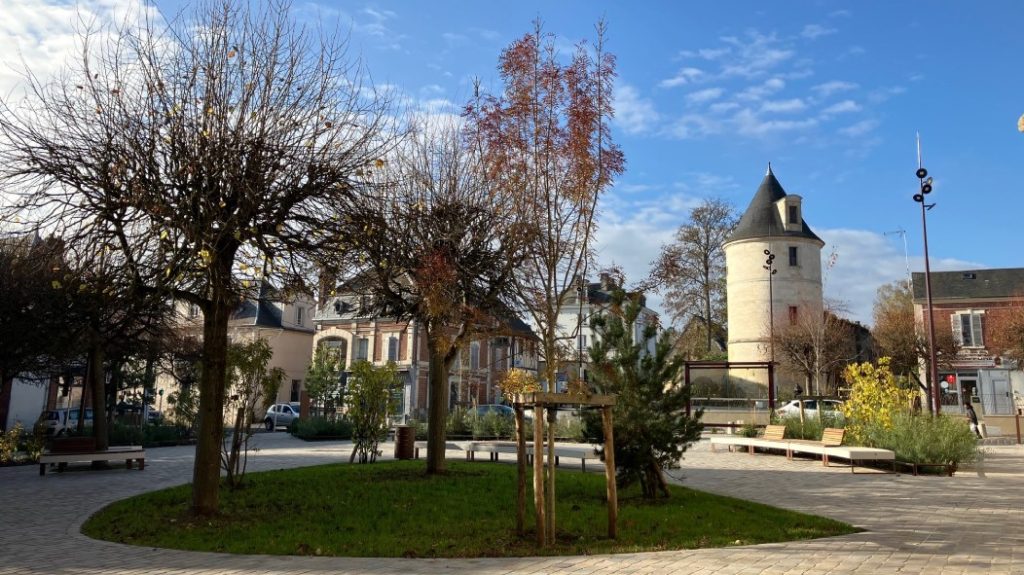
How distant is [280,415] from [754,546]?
37.4 m

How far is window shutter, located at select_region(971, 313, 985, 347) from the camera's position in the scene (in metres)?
46.9

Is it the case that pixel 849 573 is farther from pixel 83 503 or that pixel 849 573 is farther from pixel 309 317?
pixel 309 317

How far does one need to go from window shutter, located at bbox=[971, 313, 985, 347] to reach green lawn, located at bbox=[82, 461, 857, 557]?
144 ft

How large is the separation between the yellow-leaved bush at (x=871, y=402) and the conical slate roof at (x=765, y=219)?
32.3 m

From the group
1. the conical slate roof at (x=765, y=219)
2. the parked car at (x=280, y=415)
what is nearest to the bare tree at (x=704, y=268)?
the conical slate roof at (x=765, y=219)

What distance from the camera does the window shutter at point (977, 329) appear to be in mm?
46894

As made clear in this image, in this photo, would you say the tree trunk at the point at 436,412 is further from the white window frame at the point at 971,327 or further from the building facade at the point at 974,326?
the white window frame at the point at 971,327

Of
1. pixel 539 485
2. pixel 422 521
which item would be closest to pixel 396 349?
pixel 422 521

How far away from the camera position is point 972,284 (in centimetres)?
4912

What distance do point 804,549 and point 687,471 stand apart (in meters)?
8.73

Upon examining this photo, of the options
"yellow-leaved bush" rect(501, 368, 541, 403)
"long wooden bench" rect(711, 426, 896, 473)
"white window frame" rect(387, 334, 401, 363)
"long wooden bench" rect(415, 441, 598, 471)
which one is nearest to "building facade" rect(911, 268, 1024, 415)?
"long wooden bench" rect(711, 426, 896, 473)

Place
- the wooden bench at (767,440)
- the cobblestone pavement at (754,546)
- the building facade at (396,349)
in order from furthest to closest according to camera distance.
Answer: the building facade at (396,349) < the wooden bench at (767,440) < the cobblestone pavement at (754,546)

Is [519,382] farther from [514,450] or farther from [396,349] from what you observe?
[396,349]

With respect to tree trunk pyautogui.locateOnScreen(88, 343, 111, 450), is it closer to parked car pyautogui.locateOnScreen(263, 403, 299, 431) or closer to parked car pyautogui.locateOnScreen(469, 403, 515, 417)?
parked car pyautogui.locateOnScreen(469, 403, 515, 417)
